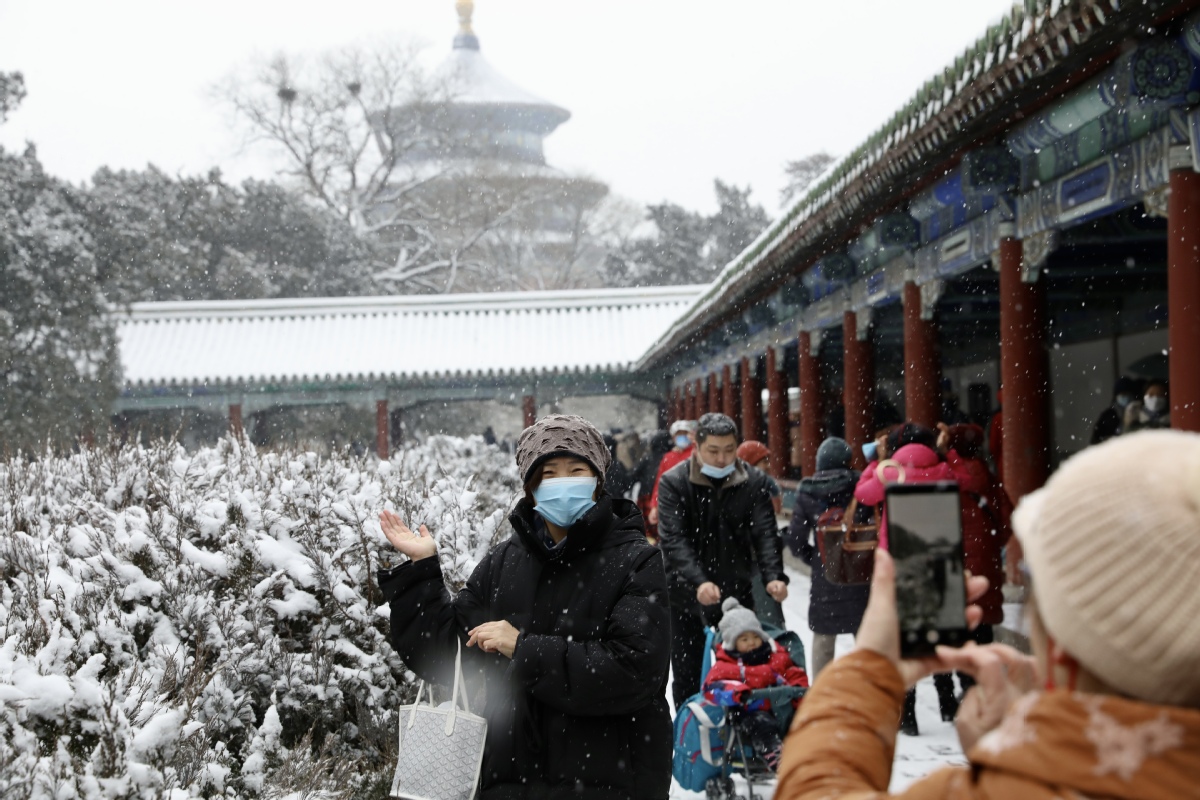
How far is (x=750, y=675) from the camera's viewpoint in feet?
14.8

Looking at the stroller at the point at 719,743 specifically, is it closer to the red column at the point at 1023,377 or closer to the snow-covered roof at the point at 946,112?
the snow-covered roof at the point at 946,112

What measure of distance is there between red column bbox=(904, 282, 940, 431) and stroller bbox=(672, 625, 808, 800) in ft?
15.3

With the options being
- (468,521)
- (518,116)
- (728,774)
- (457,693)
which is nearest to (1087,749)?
(457,693)

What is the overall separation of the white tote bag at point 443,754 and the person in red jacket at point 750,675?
2118 millimetres

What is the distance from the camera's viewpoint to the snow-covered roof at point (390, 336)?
24.3 m

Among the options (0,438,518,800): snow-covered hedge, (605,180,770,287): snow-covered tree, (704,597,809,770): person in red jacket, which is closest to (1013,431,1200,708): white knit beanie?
(0,438,518,800): snow-covered hedge

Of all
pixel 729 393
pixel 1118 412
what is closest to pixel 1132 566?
pixel 1118 412

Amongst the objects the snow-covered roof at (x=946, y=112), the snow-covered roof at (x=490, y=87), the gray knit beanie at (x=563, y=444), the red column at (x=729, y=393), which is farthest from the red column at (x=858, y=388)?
the snow-covered roof at (x=490, y=87)

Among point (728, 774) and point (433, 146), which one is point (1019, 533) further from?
point (433, 146)

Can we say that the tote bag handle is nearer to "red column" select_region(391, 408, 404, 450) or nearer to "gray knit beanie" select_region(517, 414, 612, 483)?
"gray knit beanie" select_region(517, 414, 612, 483)

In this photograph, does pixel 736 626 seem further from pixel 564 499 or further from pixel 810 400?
pixel 810 400

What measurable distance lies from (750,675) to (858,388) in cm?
677

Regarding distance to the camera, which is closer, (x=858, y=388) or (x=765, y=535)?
(x=765, y=535)

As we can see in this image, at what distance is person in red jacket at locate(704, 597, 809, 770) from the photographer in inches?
176
